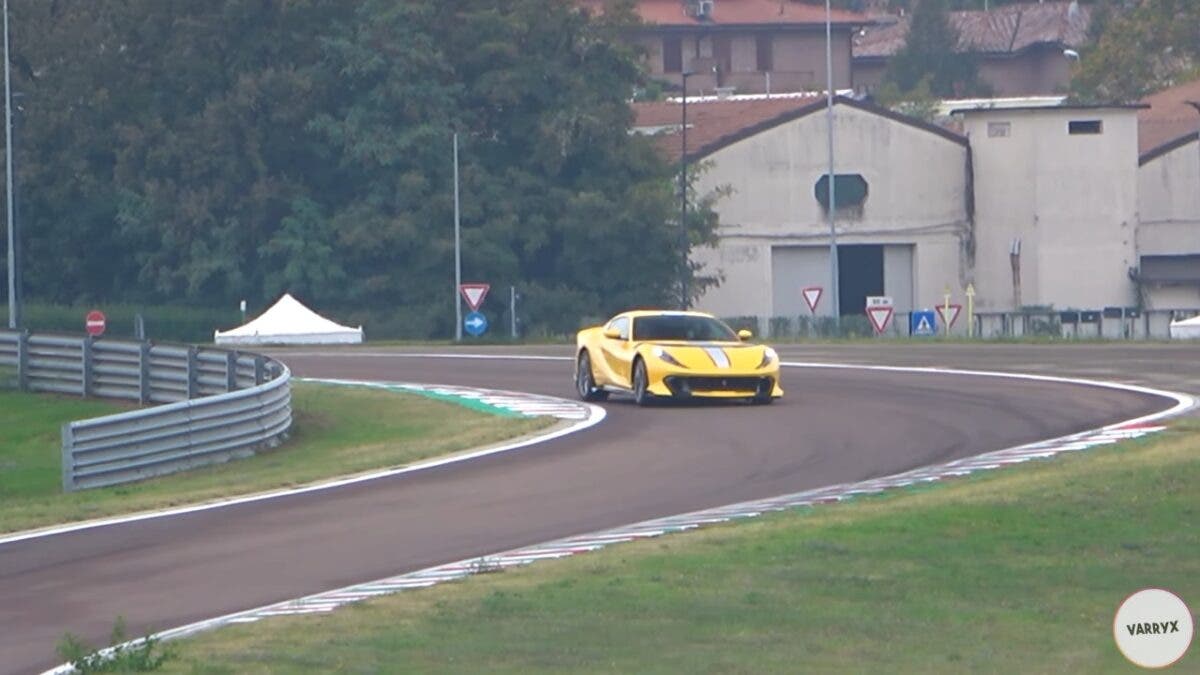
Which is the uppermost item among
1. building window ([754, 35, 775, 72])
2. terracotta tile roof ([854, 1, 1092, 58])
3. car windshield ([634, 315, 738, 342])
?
terracotta tile roof ([854, 1, 1092, 58])

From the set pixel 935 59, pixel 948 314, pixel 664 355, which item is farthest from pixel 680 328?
pixel 935 59

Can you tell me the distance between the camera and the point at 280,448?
26.2m

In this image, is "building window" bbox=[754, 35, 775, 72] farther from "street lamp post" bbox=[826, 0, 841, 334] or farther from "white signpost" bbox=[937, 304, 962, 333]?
"white signpost" bbox=[937, 304, 962, 333]

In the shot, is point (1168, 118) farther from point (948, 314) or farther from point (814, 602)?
point (814, 602)

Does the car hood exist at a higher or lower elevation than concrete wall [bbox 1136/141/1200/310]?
lower

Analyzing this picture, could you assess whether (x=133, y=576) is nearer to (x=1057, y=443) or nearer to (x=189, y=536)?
(x=189, y=536)

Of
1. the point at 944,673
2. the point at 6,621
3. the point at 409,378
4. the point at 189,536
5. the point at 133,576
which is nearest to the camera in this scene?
the point at 944,673

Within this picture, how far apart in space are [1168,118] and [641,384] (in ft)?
208

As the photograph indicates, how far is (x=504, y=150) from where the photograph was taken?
238 feet

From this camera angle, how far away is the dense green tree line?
226 feet

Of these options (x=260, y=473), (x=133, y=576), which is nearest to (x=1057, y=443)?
(x=260, y=473)

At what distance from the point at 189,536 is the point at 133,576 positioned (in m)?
2.02

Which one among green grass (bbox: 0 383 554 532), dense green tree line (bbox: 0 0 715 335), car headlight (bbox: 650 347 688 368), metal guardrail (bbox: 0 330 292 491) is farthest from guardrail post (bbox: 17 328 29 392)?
dense green tree line (bbox: 0 0 715 335)

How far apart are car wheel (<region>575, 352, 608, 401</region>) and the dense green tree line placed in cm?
3919
